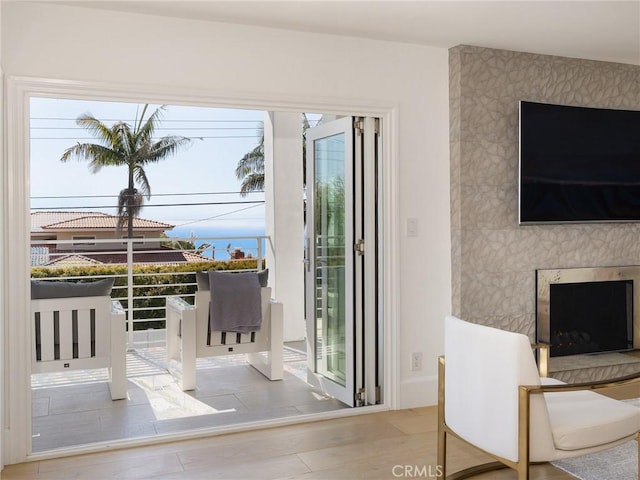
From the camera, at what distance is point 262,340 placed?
Result: 16.5 feet

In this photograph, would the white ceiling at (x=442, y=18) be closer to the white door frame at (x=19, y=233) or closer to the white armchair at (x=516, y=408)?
the white door frame at (x=19, y=233)

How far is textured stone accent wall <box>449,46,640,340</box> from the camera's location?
4.09m

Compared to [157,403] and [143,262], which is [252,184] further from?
[157,403]

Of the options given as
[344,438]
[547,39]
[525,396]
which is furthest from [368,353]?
[547,39]

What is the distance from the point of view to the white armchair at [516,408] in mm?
2377

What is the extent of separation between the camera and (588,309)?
4.56 m

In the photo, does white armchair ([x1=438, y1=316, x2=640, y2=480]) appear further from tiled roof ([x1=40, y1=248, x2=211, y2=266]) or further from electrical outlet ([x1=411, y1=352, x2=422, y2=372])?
tiled roof ([x1=40, y1=248, x2=211, y2=266])

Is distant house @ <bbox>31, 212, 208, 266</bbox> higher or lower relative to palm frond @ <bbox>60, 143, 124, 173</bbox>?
lower

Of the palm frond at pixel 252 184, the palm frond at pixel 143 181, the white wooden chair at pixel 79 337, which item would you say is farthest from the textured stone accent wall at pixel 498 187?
the palm frond at pixel 143 181

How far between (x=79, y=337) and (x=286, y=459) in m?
1.86

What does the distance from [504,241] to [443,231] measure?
0.44 metres

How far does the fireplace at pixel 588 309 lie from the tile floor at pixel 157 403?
5.19ft

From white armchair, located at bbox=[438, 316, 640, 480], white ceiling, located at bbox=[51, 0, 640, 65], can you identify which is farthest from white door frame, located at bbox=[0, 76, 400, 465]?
white armchair, located at bbox=[438, 316, 640, 480]

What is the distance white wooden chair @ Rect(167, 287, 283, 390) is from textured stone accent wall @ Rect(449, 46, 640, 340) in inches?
61.9
